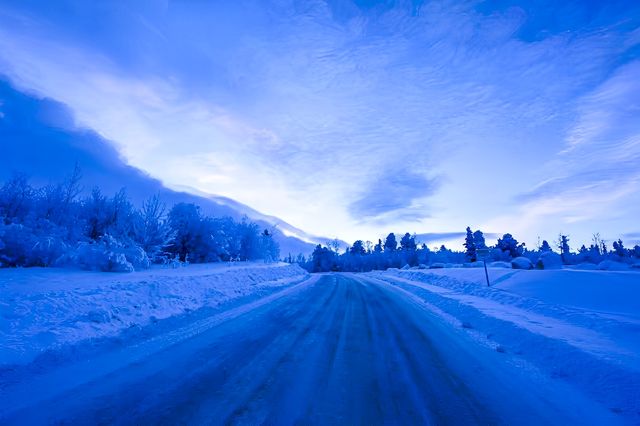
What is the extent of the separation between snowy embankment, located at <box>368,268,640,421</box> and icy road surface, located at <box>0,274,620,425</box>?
43cm

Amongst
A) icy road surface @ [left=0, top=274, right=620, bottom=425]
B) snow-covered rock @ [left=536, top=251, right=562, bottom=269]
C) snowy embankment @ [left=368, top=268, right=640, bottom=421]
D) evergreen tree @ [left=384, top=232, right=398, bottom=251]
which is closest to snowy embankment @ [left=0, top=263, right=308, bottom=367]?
icy road surface @ [left=0, top=274, right=620, bottom=425]

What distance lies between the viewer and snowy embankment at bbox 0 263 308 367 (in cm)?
518

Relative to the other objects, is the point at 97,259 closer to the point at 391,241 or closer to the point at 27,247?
the point at 27,247

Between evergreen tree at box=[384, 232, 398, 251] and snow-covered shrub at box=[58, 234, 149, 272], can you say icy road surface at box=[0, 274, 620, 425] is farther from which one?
evergreen tree at box=[384, 232, 398, 251]

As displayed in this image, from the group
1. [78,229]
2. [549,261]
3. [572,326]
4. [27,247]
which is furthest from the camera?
[549,261]

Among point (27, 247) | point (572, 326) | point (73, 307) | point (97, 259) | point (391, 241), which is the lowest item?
point (572, 326)

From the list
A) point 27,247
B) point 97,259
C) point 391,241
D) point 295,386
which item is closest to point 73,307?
point 295,386

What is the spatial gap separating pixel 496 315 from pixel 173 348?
8.51 m

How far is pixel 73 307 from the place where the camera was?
22.1ft

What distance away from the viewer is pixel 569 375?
184 inches

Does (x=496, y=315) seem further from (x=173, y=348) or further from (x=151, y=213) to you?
(x=151, y=213)

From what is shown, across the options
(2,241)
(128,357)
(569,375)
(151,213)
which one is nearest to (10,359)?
(128,357)

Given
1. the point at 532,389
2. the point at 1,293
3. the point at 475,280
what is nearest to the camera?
the point at 532,389

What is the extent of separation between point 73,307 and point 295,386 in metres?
5.94
